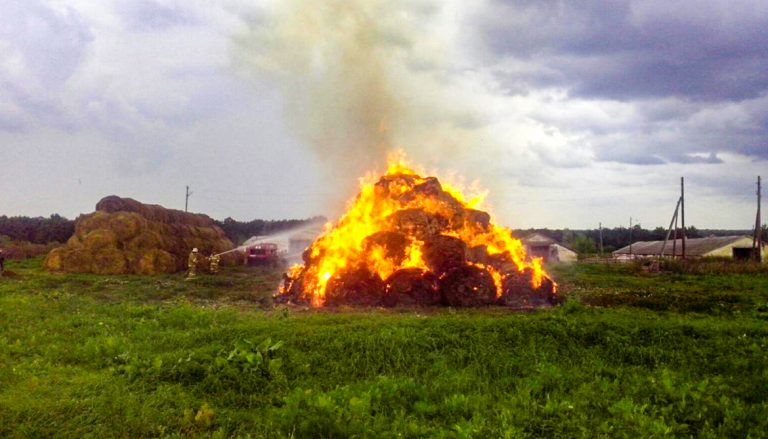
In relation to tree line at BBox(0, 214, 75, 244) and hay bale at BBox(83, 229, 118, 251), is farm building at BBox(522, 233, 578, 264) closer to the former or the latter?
hay bale at BBox(83, 229, 118, 251)

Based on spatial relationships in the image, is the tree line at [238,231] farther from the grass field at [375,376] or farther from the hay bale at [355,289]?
the grass field at [375,376]

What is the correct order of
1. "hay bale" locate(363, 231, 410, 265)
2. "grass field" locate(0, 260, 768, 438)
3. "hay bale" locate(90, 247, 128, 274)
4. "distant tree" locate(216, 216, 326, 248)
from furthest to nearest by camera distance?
"distant tree" locate(216, 216, 326, 248), "hay bale" locate(90, 247, 128, 274), "hay bale" locate(363, 231, 410, 265), "grass field" locate(0, 260, 768, 438)

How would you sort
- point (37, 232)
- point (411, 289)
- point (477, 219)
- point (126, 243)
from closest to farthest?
point (411, 289) → point (477, 219) → point (126, 243) → point (37, 232)

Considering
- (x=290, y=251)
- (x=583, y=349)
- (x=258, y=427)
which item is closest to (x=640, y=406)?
(x=583, y=349)

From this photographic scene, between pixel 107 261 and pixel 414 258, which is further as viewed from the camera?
pixel 107 261

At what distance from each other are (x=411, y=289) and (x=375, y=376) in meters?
11.6

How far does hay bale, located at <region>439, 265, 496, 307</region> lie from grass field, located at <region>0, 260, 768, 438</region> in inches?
235

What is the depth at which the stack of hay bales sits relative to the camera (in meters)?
37.1

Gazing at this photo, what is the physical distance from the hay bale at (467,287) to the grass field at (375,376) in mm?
5964

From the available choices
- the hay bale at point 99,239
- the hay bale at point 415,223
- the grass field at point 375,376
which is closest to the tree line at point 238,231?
the hay bale at point 99,239

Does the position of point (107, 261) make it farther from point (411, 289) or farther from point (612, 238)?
point (612, 238)

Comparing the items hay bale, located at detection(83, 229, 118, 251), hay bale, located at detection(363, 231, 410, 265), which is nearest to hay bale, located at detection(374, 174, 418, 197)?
hay bale, located at detection(363, 231, 410, 265)

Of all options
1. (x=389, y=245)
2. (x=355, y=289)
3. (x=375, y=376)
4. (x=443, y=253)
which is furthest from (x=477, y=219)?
(x=375, y=376)

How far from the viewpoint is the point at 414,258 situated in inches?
977
